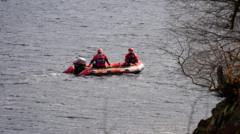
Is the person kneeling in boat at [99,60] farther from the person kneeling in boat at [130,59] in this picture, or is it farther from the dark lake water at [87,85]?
the person kneeling in boat at [130,59]

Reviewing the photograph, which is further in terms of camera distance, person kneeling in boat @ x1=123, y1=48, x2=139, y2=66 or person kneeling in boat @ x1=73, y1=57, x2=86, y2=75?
person kneeling in boat @ x1=123, y1=48, x2=139, y2=66

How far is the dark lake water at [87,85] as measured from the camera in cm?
2253

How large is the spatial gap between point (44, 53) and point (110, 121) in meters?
13.4

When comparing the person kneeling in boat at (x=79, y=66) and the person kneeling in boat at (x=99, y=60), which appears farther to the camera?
the person kneeling in boat at (x=99, y=60)

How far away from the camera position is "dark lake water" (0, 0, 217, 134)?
22.5 meters

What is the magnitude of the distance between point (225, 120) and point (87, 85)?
57.7 ft

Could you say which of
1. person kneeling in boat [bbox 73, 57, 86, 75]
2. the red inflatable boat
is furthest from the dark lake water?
person kneeling in boat [bbox 73, 57, 86, 75]

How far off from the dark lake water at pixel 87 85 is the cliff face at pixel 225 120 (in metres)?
10.1

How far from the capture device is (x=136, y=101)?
25.7 m

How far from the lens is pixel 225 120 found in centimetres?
1080

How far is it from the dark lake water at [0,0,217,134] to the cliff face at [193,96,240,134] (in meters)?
10.1

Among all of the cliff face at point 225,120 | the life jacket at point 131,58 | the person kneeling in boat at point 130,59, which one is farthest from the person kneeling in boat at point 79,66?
the cliff face at point 225,120

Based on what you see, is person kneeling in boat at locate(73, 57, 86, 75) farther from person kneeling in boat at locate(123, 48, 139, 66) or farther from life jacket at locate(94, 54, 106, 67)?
person kneeling in boat at locate(123, 48, 139, 66)

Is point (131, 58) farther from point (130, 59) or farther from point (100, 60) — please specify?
point (100, 60)
